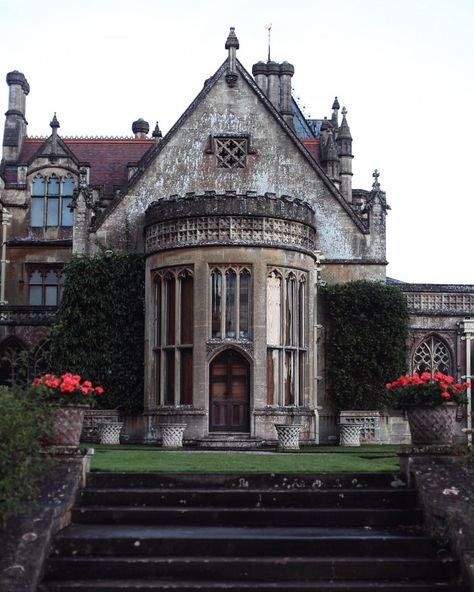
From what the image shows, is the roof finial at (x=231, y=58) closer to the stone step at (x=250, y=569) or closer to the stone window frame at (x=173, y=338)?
the stone window frame at (x=173, y=338)

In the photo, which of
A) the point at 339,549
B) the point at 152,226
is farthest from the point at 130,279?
the point at 339,549

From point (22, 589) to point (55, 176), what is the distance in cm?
2809

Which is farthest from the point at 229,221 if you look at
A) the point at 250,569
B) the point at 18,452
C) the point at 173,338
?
the point at 250,569

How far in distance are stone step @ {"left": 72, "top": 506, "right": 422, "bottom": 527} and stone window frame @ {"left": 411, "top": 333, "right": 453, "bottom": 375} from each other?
18.8 metres

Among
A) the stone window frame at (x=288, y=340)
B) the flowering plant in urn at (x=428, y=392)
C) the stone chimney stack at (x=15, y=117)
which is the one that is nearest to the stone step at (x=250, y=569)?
the flowering plant in urn at (x=428, y=392)

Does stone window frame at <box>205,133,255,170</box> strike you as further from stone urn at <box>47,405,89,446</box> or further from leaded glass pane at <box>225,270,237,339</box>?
stone urn at <box>47,405,89,446</box>

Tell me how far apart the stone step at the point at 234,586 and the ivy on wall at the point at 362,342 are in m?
17.9

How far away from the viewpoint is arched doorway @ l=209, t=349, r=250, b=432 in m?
25.6

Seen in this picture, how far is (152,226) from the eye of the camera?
1077 inches

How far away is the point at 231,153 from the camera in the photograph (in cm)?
3020

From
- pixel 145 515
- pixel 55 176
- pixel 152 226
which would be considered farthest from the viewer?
pixel 55 176

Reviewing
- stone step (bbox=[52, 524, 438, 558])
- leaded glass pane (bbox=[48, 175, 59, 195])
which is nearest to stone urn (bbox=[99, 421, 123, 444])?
leaded glass pane (bbox=[48, 175, 59, 195])

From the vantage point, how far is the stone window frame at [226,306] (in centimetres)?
2559

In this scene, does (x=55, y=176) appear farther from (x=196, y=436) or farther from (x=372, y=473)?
(x=372, y=473)
